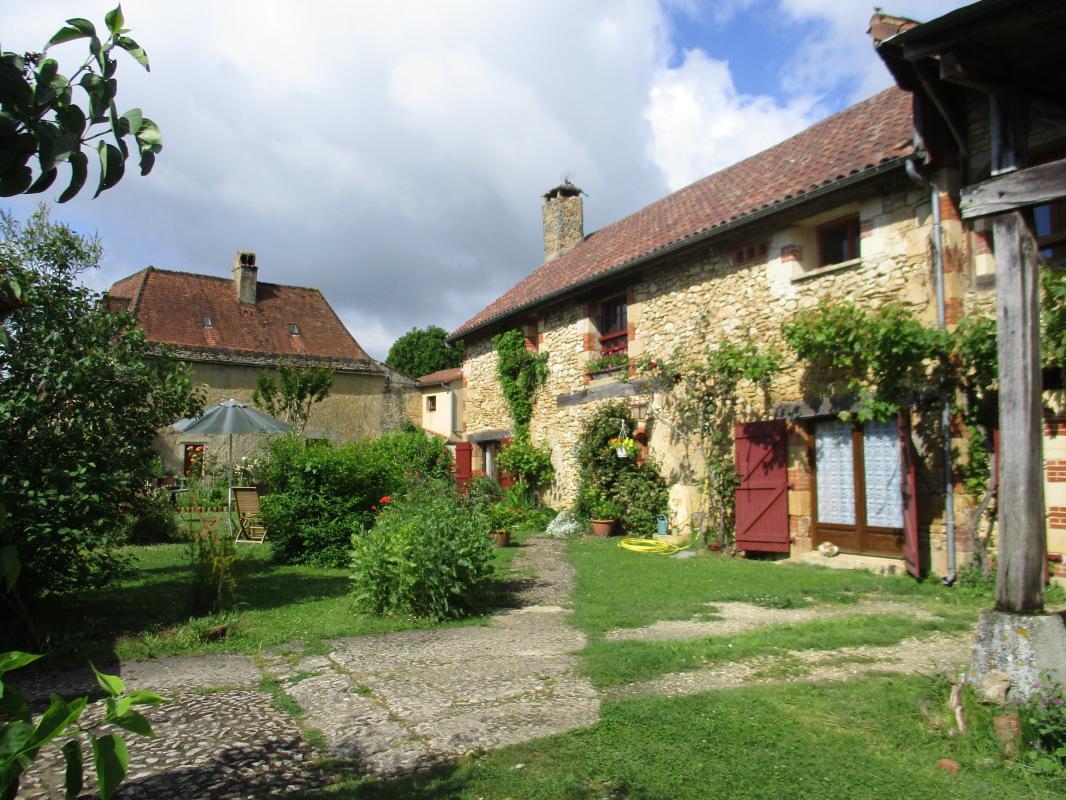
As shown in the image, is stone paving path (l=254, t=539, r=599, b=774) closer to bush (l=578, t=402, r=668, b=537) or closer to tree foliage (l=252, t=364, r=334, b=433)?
bush (l=578, t=402, r=668, b=537)

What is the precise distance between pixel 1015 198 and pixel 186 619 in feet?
21.9

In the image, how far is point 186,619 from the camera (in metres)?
6.28

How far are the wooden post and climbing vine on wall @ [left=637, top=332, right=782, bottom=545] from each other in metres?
5.89

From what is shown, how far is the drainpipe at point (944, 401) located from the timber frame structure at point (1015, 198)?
3.65 m

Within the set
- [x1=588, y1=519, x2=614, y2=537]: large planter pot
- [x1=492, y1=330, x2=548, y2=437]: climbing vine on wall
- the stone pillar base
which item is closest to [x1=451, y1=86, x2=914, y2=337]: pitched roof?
[x1=492, y1=330, x2=548, y2=437]: climbing vine on wall

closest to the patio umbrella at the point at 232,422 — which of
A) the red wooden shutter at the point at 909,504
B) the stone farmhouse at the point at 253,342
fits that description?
the red wooden shutter at the point at 909,504

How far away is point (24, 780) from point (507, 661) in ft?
9.20

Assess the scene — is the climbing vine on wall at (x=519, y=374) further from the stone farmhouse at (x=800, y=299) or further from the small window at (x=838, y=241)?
the small window at (x=838, y=241)

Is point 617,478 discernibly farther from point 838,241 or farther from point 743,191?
point 838,241

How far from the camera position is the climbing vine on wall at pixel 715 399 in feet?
34.1

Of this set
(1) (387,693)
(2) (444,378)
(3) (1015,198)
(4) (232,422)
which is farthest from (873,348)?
(2) (444,378)

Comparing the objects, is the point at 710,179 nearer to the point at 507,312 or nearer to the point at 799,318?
the point at 507,312

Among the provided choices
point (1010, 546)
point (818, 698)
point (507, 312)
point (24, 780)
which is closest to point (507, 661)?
point (818, 698)

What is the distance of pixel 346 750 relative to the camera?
3617 millimetres
